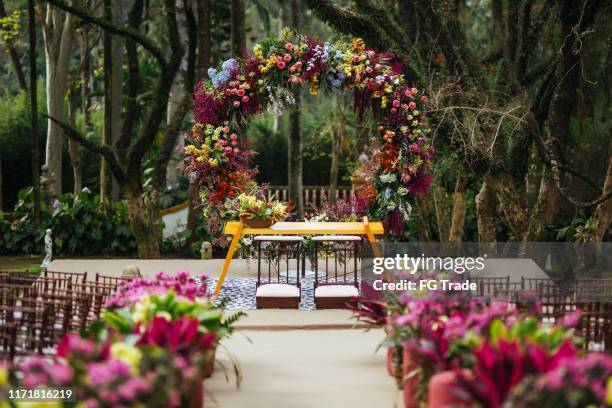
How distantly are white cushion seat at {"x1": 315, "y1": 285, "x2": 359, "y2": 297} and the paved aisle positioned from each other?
131cm

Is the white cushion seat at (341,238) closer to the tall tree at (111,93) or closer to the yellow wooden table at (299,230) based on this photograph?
the yellow wooden table at (299,230)

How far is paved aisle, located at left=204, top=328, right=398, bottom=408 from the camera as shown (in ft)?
27.2

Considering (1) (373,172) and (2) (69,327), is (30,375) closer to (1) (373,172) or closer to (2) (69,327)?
(2) (69,327)

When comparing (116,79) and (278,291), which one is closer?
(278,291)

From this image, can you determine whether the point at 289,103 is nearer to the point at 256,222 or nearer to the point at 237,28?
the point at 256,222

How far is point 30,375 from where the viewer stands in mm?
5137

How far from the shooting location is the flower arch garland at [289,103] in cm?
1512

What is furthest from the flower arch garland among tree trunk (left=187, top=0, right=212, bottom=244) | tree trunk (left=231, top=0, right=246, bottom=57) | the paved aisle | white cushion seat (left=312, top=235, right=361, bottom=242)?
tree trunk (left=231, top=0, right=246, bottom=57)

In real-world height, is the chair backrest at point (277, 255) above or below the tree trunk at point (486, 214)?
below

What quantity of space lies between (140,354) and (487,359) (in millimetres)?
1846

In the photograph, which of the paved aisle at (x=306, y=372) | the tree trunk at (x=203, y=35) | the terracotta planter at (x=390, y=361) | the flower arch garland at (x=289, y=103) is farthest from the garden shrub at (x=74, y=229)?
the terracotta planter at (x=390, y=361)

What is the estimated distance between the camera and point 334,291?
1335cm

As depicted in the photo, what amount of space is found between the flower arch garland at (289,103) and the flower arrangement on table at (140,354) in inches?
257

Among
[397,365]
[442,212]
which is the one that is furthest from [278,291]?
[442,212]
